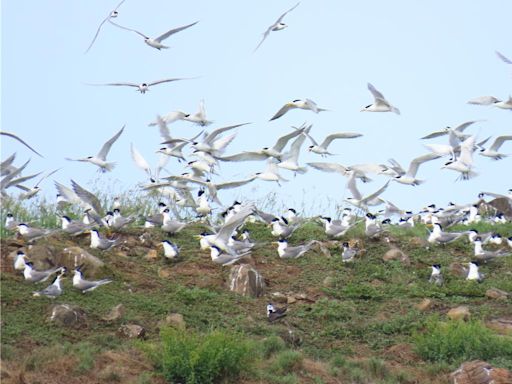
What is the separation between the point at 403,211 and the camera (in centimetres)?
2442

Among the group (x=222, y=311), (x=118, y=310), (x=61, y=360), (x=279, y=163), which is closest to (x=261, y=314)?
A: (x=222, y=311)

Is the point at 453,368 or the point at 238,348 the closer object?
the point at 238,348

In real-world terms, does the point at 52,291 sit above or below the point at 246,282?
above

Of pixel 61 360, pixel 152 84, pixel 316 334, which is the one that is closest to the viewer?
pixel 61 360

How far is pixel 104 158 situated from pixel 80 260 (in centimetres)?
595

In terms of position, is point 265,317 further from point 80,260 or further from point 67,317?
point 67,317

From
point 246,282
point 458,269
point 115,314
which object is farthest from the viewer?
point 458,269

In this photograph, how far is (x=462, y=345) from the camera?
15922mm

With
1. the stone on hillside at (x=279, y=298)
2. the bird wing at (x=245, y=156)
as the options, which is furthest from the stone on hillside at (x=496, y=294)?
the bird wing at (x=245, y=156)

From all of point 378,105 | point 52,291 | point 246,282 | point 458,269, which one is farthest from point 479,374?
point 378,105

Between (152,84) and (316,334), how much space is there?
27.5ft

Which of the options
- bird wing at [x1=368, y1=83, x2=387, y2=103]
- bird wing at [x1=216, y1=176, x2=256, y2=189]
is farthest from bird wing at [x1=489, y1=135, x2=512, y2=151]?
bird wing at [x1=216, y1=176, x2=256, y2=189]

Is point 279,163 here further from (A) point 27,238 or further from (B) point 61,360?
(B) point 61,360

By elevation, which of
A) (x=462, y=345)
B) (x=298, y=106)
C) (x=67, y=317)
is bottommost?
(x=298, y=106)
